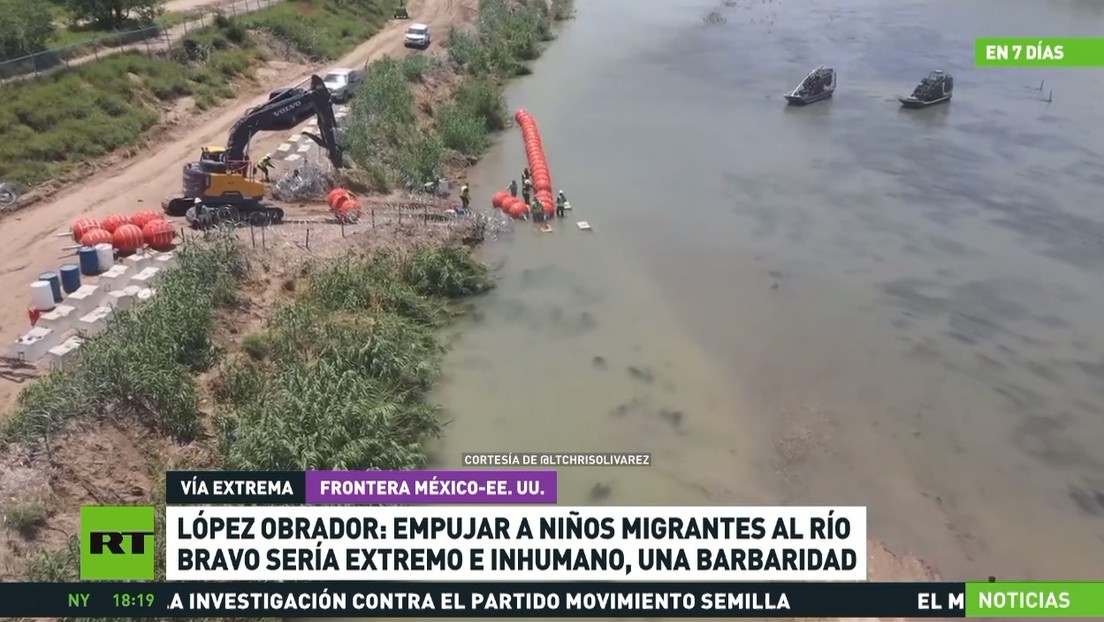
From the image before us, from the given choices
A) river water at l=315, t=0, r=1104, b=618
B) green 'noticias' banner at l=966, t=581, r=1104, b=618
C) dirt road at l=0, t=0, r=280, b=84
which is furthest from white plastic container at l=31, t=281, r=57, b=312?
green 'noticias' banner at l=966, t=581, r=1104, b=618

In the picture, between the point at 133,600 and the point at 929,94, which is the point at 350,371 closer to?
the point at 133,600

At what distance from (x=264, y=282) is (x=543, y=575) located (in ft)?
42.0

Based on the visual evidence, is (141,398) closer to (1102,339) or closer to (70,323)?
(70,323)

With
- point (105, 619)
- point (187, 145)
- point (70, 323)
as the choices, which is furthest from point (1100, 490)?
point (187, 145)

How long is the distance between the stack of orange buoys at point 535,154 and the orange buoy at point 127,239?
13.6m

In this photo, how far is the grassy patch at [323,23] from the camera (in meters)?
46.6

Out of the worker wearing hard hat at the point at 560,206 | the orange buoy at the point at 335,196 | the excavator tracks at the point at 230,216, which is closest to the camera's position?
the excavator tracks at the point at 230,216

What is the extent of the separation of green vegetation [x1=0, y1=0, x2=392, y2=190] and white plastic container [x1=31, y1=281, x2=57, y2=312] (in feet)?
32.1

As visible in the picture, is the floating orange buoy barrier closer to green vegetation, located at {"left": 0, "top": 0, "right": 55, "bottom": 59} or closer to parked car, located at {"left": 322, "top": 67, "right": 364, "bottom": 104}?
green vegetation, located at {"left": 0, "top": 0, "right": 55, "bottom": 59}

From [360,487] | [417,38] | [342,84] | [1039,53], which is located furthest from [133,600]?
[1039,53]

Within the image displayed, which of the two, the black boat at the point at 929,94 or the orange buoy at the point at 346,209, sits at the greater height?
the orange buoy at the point at 346,209

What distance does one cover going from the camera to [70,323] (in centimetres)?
1809

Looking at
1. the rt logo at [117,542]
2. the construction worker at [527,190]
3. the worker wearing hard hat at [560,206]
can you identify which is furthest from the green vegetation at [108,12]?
the rt logo at [117,542]

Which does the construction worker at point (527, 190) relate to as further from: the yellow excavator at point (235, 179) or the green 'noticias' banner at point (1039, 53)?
the green 'noticias' banner at point (1039, 53)
